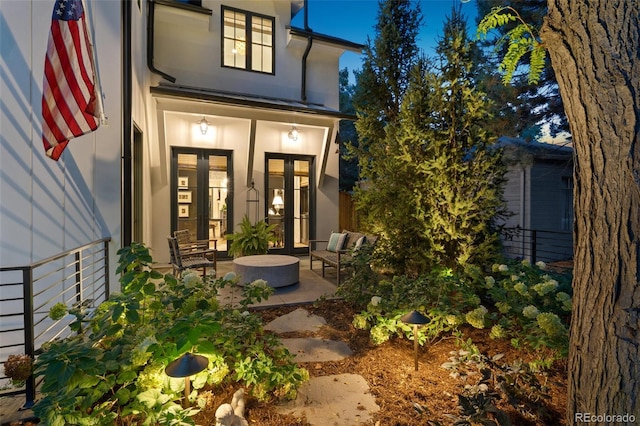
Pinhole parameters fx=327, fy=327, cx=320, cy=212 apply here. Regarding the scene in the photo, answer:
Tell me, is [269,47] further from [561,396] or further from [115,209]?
[561,396]

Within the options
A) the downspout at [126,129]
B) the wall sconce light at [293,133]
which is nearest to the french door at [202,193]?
the wall sconce light at [293,133]

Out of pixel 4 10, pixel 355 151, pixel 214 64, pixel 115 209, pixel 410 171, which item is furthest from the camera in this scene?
pixel 214 64

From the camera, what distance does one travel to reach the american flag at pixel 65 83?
256 cm

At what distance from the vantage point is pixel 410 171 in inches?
181

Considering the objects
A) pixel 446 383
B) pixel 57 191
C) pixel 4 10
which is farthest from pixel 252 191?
pixel 446 383

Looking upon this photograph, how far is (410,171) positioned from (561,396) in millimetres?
3022

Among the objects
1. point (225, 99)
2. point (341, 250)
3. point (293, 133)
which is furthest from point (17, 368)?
point (293, 133)

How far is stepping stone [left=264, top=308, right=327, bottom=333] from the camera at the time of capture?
3.96 meters

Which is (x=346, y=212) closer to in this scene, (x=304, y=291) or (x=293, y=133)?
(x=293, y=133)

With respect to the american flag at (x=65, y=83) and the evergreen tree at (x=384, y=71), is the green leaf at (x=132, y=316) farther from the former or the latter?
the evergreen tree at (x=384, y=71)

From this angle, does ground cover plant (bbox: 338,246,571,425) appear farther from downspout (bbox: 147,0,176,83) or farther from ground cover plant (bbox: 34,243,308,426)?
downspout (bbox: 147,0,176,83)

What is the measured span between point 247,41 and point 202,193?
4277 millimetres

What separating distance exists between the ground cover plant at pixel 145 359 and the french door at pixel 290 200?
20.0 ft

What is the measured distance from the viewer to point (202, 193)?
8117mm
